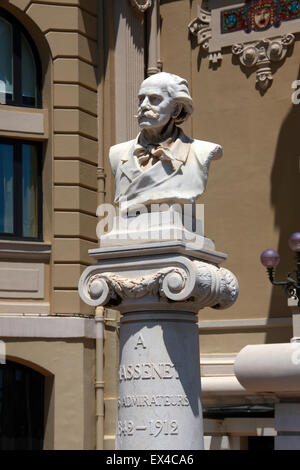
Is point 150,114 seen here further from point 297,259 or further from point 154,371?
point 297,259

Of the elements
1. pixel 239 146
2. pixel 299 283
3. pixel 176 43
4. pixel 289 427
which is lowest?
pixel 289 427

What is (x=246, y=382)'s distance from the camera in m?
11.2

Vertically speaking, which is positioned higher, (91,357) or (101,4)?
(101,4)

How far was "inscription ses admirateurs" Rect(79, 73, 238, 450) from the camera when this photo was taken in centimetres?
803

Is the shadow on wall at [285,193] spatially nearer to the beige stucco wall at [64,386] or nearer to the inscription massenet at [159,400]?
the beige stucco wall at [64,386]

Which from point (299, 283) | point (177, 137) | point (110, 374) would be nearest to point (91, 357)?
point (110, 374)

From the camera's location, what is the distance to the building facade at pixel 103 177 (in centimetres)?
1556

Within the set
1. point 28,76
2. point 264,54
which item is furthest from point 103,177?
point 264,54

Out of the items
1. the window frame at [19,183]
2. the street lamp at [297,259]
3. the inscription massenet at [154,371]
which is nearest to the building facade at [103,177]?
the window frame at [19,183]

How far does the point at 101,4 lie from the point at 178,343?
9.86 metres

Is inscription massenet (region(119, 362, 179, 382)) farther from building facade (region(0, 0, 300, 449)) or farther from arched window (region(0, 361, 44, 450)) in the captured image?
arched window (region(0, 361, 44, 450))

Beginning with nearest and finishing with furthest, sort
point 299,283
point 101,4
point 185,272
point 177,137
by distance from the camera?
1. point 185,272
2. point 177,137
3. point 299,283
4. point 101,4

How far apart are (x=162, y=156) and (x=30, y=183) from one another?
27.2 feet

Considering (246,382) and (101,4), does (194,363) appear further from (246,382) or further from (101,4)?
(101,4)
